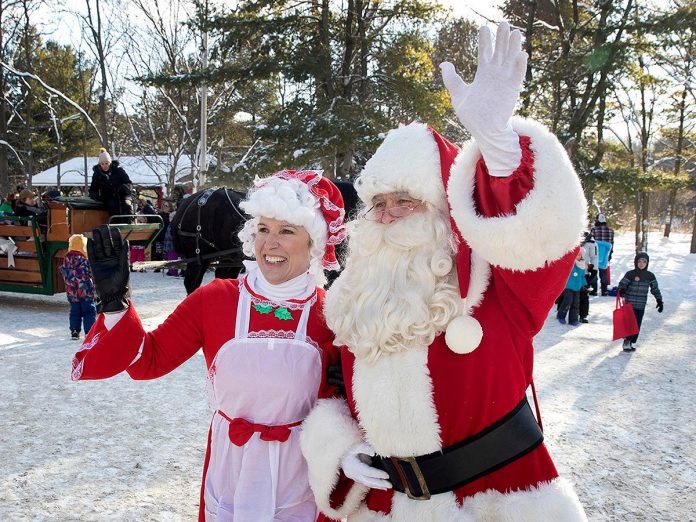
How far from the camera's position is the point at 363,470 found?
166cm

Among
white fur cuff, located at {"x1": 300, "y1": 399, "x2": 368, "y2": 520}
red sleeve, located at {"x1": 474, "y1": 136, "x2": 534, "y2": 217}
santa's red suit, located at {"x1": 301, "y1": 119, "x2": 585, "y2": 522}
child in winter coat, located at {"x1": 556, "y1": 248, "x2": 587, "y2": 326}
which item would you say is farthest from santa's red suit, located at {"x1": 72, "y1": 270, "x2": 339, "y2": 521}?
child in winter coat, located at {"x1": 556, "y1": 248, "x2": 587, "y2": 326}

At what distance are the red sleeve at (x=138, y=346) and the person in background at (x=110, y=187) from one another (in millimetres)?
6760

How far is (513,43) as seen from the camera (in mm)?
1372

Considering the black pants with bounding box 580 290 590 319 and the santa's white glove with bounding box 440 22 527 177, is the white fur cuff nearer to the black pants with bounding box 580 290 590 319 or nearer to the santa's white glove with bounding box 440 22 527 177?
the santa's white glove with bounding box 440 22 527 177

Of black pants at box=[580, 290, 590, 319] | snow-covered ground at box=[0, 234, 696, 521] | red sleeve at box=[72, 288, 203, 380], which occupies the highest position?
red sleeve at box=[72, 288, 203, 380]

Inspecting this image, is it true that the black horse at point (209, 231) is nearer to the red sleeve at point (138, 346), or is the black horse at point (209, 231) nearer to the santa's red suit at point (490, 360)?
the red sleeve at point (138, 346)

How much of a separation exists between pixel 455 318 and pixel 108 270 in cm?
110

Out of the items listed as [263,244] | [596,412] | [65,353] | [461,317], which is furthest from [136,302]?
[461,317]

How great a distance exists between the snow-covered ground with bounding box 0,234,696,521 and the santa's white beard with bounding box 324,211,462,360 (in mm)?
1983

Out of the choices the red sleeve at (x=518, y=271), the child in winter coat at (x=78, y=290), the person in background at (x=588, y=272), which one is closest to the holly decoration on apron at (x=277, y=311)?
the red sleeve at (x=518, y=271)

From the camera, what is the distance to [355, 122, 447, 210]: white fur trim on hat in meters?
1.65

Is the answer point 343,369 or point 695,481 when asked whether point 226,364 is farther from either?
point 695,481

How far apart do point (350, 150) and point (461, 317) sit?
36.9ft

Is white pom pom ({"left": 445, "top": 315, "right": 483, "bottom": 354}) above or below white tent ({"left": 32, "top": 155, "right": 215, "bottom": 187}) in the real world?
below
